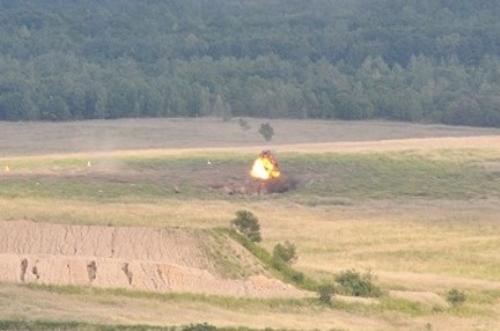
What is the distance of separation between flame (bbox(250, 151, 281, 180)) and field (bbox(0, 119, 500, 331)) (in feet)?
1.69

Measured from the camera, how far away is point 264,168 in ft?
265

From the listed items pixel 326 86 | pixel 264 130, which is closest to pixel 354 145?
pixel 264 130

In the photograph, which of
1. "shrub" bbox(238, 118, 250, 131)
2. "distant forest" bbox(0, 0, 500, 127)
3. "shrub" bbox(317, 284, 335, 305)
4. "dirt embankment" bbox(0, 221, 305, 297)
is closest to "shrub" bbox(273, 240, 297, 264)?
"dirt embankment" bbox(0, 221, 305, 297)

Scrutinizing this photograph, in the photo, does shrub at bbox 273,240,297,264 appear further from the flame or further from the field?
the flame

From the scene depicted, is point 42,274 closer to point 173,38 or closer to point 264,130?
point 264,130

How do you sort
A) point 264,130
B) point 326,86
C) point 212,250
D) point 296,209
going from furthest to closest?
point 326,86
point 264,130
point 296,209
point 212,250

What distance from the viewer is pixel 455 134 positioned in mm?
115750

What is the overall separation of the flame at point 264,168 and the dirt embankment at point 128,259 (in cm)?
2884

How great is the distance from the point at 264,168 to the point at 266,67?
278ft

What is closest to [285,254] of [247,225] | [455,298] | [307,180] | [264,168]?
[247,225]

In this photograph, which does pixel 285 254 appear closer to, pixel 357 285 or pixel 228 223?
pixel 357 285

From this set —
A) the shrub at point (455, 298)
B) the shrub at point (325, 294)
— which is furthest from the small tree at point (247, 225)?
the shrub at point (325, 294)

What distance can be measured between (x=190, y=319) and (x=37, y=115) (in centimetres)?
9443

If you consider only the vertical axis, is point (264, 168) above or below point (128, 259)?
above
